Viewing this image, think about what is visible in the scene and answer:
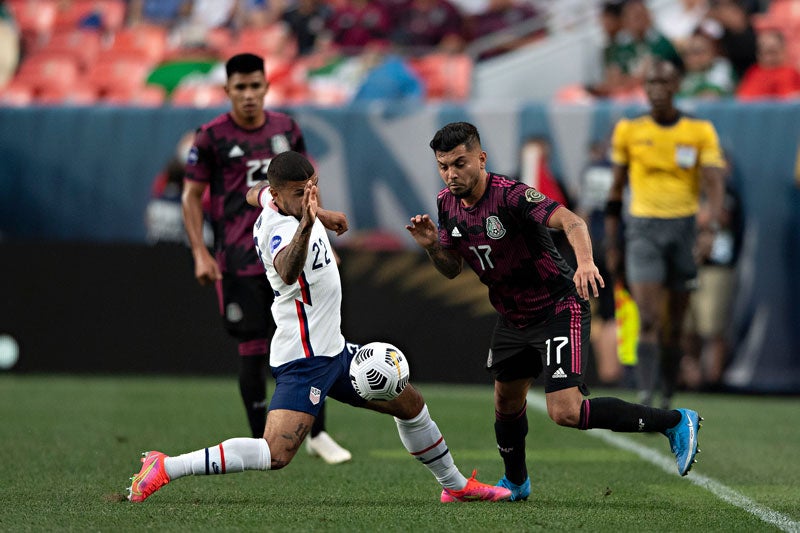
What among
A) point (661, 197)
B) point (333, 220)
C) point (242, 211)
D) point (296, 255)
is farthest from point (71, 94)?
point (296, 255)

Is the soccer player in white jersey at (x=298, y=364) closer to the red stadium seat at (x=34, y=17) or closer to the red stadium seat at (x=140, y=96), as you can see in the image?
the red stadium seat at (x=140, y=96)

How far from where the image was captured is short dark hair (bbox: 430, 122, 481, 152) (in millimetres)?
5363

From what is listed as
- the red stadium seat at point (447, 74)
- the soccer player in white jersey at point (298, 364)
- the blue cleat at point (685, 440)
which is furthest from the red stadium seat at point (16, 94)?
the blue cleat at point (685, 440)

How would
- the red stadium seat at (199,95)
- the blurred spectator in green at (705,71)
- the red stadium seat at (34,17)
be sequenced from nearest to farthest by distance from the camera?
the blurred spectator in green at (705,71)
the red stadium seat at (199,95)
the red stadium seat at (34,17)

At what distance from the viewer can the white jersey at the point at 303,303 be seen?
5.38 m

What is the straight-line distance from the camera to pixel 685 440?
5371mm

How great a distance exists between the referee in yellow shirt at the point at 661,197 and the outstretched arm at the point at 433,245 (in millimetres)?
3443

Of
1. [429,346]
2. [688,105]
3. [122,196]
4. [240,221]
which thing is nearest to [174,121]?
[122,196]

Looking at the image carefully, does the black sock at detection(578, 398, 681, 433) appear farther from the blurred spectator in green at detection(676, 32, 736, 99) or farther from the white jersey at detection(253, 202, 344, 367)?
the blurred spectator in green at detection(676, 32, 736, 99)

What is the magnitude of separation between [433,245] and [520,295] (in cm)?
45

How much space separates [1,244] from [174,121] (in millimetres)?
2217

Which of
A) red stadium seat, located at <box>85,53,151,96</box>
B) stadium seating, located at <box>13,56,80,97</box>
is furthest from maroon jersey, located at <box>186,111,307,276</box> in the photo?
stadium seating, located at <box>13,56,80,97</box>

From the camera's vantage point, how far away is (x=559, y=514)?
5.25 m

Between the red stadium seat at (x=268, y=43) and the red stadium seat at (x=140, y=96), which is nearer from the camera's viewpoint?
the red stadium seat at (x=140, y=96)
